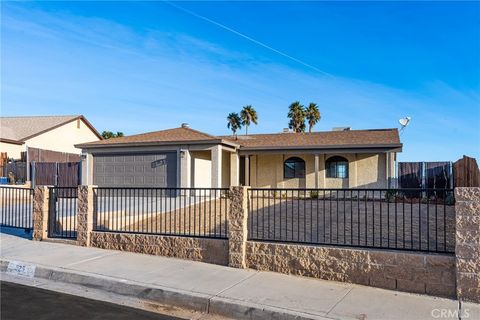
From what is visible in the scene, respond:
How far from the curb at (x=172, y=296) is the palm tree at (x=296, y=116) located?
41298 mm

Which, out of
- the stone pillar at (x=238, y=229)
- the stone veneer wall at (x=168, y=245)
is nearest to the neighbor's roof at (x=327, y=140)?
the stone veneer wall at (x=168, y=245)

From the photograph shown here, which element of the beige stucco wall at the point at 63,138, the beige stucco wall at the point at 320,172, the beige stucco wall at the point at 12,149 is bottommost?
the beige stucco wall at the point at 320,172

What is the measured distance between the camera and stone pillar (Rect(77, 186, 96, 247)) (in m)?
9.34

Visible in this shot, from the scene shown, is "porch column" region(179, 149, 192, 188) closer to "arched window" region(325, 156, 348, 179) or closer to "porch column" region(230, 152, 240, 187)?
A: "porch column" region(230, 152, 240, 187)

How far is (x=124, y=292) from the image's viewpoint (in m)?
6.56

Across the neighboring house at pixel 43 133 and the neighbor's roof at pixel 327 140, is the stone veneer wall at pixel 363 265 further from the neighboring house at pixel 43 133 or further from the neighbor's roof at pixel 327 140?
the neighboring house at pixel 43 133

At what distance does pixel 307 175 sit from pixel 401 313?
18343 millimetres

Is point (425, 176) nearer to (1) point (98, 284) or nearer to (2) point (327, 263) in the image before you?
(2) point (327, 263)

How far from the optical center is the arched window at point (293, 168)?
23.9 m

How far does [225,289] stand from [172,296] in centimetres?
80

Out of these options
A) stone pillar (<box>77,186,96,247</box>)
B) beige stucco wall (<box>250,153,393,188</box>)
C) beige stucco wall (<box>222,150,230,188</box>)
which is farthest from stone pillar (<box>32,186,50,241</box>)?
beige stucco wall (<box>250,153,393,188</box>)

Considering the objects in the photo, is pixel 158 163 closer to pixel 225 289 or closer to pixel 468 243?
pixel 225 289

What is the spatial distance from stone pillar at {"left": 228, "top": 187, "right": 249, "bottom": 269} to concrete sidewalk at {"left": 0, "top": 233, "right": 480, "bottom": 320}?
8.4 inches

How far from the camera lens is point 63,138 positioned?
3509cm
